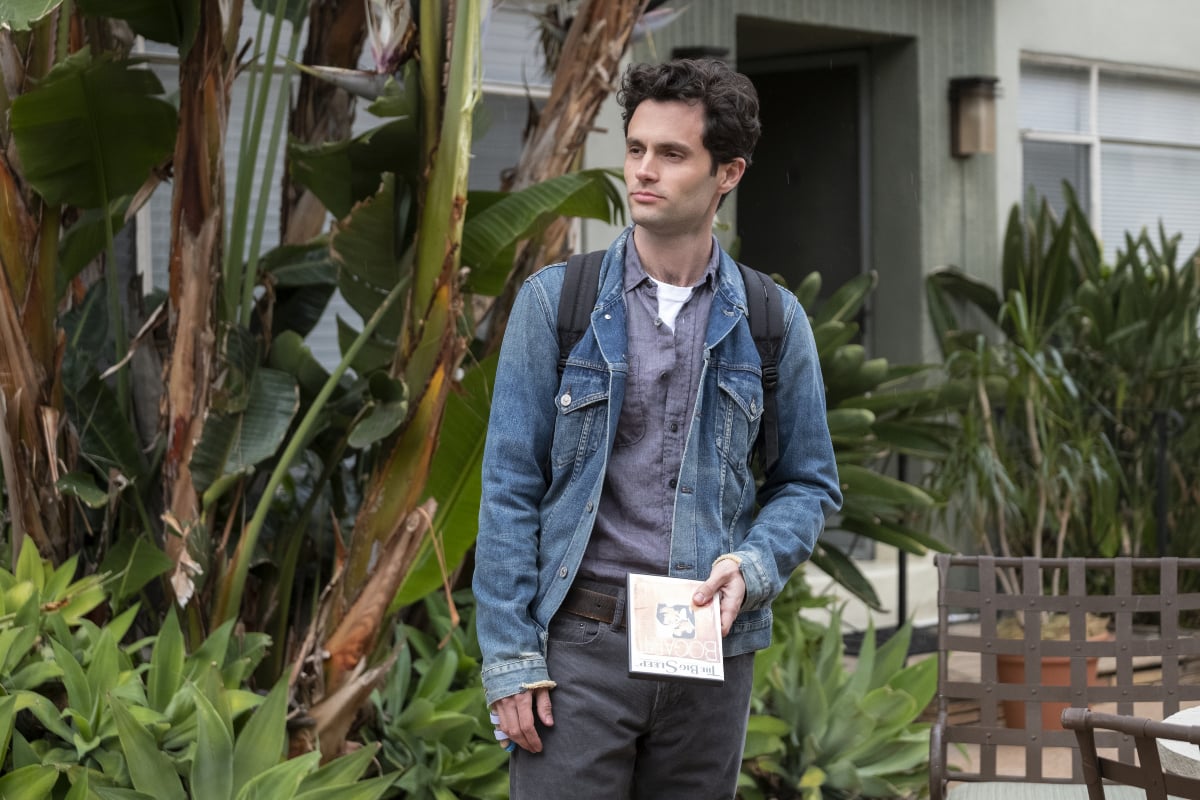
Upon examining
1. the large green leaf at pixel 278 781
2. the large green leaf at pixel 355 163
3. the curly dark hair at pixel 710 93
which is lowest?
the large green leaf at pixel 278 781

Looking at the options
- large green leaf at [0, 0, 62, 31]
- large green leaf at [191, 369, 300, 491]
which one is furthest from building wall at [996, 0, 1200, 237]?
large green leaf at [0, 0, 62, 31]

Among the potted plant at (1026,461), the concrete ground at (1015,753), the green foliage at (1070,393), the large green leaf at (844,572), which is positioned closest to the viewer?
the large green leaf at (844,572)

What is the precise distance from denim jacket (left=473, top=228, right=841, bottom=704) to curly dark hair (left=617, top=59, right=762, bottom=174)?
254mm

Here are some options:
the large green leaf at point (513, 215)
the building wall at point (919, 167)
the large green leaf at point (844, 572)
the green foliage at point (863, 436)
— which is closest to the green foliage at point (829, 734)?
the large green leaf at point (844, 572)

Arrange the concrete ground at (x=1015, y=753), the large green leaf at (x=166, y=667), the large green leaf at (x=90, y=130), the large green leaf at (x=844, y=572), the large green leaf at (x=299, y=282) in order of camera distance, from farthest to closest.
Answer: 1. the concrete ground at (x=1015, y=753)
2. the large green leaf at (x=844, y=572)
3. the large green leaf at (x=299, y=282)
4. the large green leaf at (x=90, y=130)
5. the large green leaf at (x=166, y=667)

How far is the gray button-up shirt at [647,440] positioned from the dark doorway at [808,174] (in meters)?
6.47

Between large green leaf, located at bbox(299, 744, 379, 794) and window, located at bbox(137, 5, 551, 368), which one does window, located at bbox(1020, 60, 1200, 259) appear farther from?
large green leaf, located at bbox(299, 744, 379, 794)

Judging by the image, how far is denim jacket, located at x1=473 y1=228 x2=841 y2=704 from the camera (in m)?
2.53

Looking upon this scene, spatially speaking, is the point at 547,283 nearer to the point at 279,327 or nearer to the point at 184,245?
the point at 184,245

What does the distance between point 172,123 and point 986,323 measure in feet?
17.9

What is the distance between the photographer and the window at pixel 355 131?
6289 mm

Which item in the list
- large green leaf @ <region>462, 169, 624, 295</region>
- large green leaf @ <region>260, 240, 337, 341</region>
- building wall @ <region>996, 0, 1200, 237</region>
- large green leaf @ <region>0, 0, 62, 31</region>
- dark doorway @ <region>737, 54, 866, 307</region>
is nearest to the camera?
large green leaf @ <region>0, 0, 62, 31</region>

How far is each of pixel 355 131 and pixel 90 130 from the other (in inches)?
96.6

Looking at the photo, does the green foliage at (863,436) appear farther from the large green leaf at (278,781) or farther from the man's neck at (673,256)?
the man's neck at (673,256)
